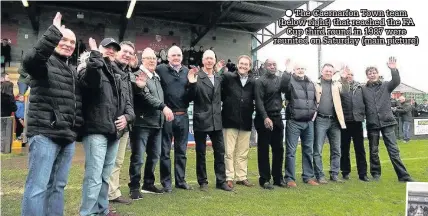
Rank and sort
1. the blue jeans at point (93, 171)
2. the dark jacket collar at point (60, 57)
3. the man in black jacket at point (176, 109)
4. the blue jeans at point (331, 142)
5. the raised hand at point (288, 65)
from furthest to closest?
the blue jeans at point (331, 142) < the raised hand at point (288, 65) < the man in black jacket at point (176, 109) < the blue jeans at point (93, 171) < the dark jacket collar at point (60, 57)

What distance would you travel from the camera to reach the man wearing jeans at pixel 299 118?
18.1 feet

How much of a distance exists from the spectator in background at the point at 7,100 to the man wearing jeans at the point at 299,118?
742 centimetres

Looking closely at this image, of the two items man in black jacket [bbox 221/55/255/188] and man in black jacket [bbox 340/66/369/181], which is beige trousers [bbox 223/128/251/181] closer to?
man in black jacket [bbox 221/55/255/188]

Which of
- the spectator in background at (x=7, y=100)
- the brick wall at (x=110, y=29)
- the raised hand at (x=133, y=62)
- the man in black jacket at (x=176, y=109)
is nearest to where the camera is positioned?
the raised hand at (x=133, y=62)

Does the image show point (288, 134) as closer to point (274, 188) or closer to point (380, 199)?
point (274, 188)

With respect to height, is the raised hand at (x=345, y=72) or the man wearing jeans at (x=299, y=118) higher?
the raised hand at (x=345, y=72)

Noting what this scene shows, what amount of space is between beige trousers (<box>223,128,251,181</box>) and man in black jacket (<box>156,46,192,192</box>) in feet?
2.30

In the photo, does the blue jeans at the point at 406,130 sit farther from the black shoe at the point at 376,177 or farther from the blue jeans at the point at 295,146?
the blue jeans at the point at 295,146

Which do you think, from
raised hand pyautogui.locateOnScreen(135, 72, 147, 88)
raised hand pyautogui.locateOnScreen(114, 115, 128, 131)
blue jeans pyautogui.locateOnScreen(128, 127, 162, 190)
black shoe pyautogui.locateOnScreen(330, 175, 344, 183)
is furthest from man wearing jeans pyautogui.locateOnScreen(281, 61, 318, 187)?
raised hand pyautogui.locateOnScreen(114, 115, 128, 131)

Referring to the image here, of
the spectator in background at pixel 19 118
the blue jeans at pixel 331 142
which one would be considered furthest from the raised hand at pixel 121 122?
the spectator in background at pixel 19 118

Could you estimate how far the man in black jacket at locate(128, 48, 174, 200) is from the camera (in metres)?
4.39

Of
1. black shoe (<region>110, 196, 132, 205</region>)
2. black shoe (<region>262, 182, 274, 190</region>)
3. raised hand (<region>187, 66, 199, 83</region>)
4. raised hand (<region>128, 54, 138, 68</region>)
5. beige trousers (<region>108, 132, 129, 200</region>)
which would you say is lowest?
black shoe (<region>262, 182, 274, 190</region>)

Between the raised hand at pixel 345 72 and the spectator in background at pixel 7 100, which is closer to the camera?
the raised hand at pixel 345 72

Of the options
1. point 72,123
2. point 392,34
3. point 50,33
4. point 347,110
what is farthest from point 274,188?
point 392,34
